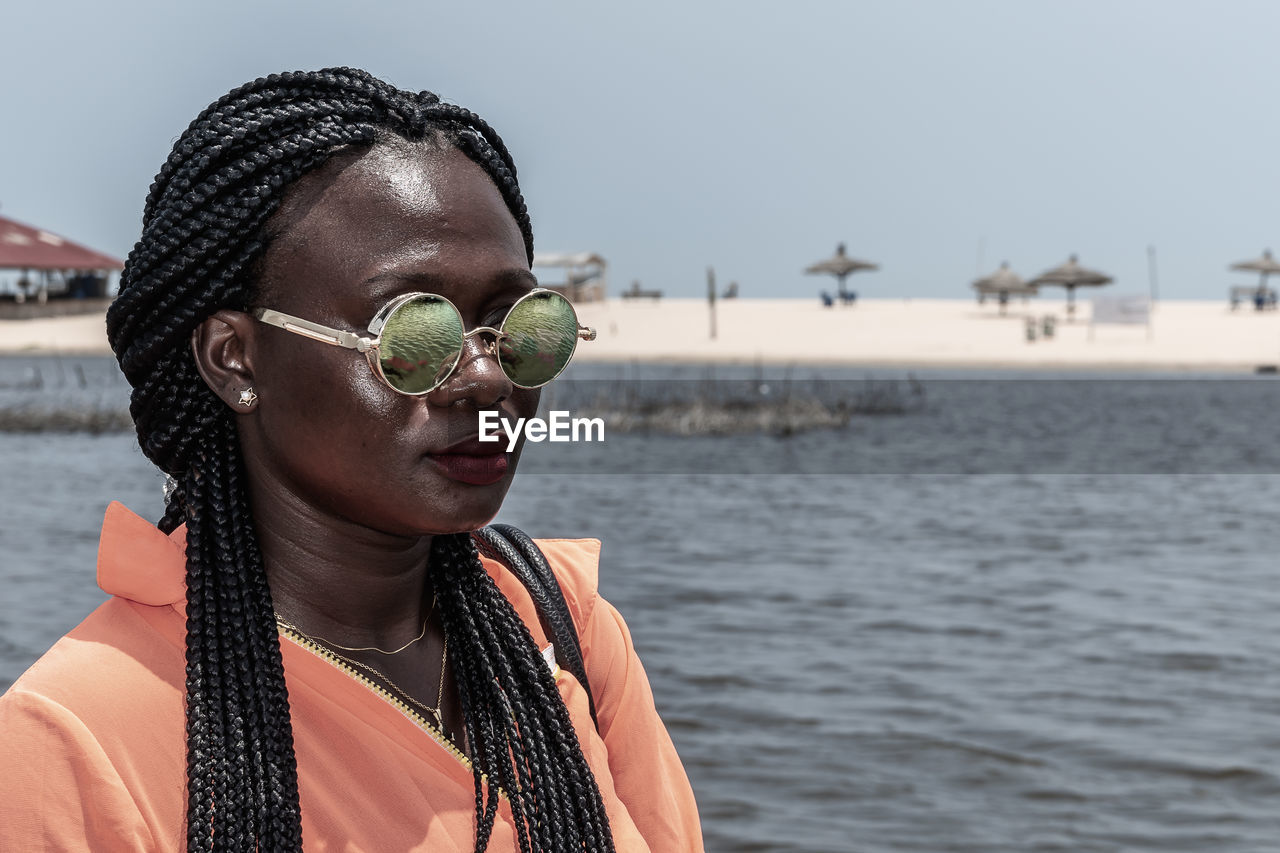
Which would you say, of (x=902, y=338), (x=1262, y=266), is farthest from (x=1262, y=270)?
(x=902, y=338)

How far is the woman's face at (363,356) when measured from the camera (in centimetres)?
163

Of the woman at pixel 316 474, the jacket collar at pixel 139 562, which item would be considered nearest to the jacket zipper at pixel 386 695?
the woman at pixel 316 474

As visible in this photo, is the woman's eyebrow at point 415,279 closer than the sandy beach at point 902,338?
Yes

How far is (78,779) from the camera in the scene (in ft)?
4.66

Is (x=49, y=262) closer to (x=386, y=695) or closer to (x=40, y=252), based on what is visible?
(x=40, y=252)

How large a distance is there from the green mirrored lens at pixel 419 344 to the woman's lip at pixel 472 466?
9cm

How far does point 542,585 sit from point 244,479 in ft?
1.50

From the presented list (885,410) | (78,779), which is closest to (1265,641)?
(78,779)

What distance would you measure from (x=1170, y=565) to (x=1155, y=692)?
18.8 ft

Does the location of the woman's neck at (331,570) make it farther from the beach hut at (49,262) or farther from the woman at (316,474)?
the beach hut at (49,262)

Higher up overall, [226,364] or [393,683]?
[226,364]

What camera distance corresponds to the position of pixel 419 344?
1.59 m

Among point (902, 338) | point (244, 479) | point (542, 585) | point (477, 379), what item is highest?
point (902, 338)

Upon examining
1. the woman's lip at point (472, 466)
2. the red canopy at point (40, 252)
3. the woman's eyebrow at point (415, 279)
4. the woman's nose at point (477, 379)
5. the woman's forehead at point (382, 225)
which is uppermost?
the red canopy at point (40, 252)
